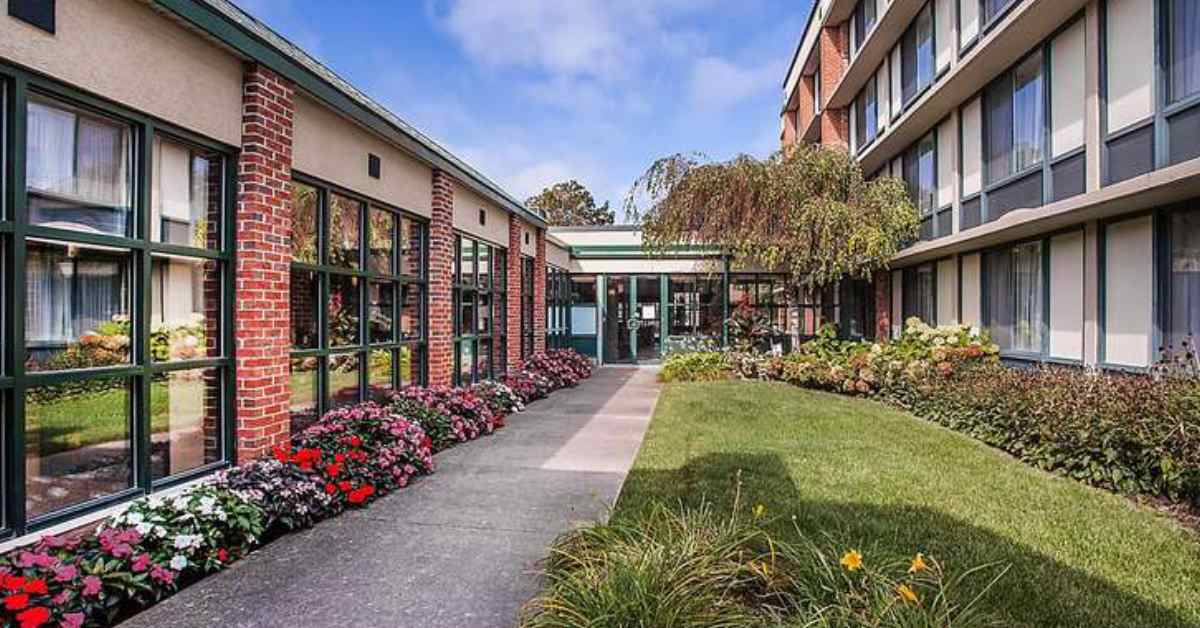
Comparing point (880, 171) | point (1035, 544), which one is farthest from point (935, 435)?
point (880, 171)

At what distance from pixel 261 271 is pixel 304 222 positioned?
997 millimetres

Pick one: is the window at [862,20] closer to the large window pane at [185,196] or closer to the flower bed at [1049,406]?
the flower bed at [1049,406]

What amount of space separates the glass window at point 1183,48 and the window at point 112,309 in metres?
9.08

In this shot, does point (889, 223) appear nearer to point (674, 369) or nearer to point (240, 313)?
point (674, 369)

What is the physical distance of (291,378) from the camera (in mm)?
5652

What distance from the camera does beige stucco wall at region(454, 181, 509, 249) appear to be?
9750 mm

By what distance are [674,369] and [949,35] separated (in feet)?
27.9

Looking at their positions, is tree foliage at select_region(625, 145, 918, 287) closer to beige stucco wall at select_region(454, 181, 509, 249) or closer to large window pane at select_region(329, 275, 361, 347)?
beige stucco wall at select_region(454, 181, 509, 249)

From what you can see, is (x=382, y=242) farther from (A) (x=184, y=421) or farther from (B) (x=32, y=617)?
(B) (x=32, y=617)

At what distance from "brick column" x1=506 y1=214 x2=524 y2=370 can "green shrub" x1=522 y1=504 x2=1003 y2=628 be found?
8.85 meters

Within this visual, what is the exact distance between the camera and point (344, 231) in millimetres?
6641

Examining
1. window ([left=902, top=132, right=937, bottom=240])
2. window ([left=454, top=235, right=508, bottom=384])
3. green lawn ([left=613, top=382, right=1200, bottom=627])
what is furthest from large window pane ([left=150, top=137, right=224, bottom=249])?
window ([left=902, top=132, right=937, bottom=240])

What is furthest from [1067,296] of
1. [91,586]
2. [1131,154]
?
[91,586]

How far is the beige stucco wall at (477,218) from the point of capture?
9750mm
